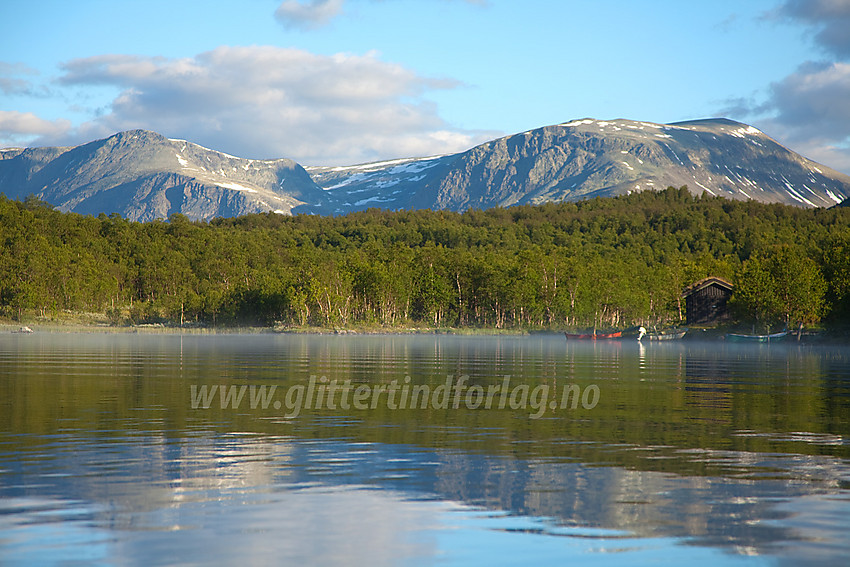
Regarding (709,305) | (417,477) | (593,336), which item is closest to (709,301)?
(709,305)

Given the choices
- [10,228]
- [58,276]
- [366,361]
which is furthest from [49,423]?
[10,228]

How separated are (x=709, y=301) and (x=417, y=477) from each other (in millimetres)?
111082

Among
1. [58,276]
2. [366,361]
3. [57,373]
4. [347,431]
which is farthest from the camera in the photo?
[58,276]

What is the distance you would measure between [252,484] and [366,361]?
112 ft

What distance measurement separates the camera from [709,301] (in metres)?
116

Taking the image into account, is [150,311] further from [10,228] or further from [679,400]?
[679,400]

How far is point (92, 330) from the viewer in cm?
11394

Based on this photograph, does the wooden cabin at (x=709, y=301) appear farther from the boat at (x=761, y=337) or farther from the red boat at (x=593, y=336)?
the boat at (x=761, y=337)

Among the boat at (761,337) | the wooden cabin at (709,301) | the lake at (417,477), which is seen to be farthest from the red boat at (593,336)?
the lake at (417,477)

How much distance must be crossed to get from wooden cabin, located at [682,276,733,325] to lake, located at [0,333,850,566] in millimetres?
91109

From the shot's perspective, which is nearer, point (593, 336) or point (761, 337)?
point (761, 337)

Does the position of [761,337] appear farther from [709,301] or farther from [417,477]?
[417,477]

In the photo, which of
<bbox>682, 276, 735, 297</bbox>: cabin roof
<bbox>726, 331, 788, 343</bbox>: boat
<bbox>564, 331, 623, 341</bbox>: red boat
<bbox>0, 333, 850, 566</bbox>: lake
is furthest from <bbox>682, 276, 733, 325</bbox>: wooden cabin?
<bbox>0, 333, 850, 566</bbox>: lake

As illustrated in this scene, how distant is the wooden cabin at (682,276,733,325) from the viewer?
4510 inches
